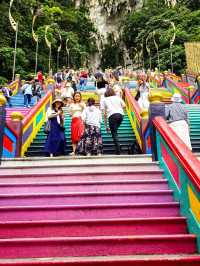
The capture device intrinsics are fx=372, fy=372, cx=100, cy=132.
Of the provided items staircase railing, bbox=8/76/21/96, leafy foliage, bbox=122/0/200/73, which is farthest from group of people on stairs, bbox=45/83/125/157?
leafy foliage, bbox=122/0/200/73

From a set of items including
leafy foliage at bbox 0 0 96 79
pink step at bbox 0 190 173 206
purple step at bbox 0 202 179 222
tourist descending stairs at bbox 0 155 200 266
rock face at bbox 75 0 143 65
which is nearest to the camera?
tourist descending stairs at bbox 0 155 200 266

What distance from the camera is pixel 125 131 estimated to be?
934cm

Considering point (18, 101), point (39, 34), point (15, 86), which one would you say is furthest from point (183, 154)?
point (39, 34)

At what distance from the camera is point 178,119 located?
591cm

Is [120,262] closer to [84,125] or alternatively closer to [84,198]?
[84,198]

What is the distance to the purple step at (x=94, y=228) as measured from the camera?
3.60m

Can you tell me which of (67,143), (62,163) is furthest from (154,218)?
(67,143)

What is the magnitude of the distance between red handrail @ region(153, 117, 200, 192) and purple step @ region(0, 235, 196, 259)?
558 millimetres

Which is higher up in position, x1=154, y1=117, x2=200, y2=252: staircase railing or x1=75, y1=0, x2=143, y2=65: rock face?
x1=75, y1=0, x2=143, y2=65: rock face

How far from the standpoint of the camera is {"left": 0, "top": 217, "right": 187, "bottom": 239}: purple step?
3.60 metres

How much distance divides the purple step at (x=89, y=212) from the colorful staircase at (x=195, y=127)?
4068 millimetres

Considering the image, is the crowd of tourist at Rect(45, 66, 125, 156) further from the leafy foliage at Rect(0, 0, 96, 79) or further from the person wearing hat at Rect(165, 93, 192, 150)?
the leafy foliage at Rect(0, 0, 96, 79)

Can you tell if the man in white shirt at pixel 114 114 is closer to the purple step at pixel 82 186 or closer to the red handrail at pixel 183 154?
the red handrail at pixel 183 154

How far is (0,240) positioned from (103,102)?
4.37m
